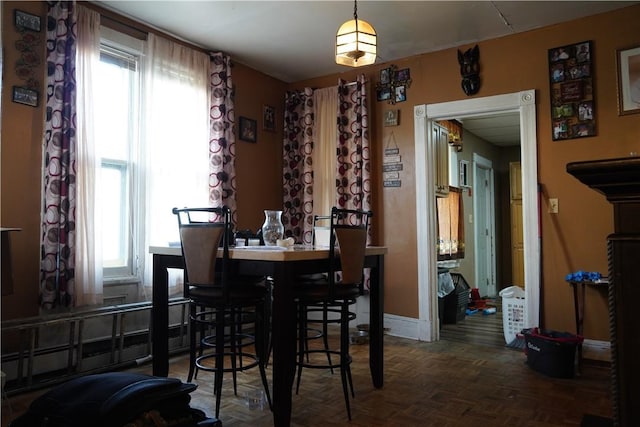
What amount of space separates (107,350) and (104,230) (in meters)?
0.88

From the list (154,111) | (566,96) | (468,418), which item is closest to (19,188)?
(154,111)

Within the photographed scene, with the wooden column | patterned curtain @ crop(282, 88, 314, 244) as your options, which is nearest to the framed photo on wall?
patterned curtain @ crop(282, 88, 314, 244)

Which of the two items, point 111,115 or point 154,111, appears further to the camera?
point 154,111

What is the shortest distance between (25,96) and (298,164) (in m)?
2.68

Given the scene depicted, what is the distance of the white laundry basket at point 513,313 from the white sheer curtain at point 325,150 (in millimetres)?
1920

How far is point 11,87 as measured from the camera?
2854 millimetres

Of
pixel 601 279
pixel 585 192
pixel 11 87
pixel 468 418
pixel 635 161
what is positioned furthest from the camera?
pixel 585 192

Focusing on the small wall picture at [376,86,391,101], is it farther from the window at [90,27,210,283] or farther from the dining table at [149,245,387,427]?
the dining table at [149,245,387,427]

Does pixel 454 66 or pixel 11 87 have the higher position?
pixel 454 66

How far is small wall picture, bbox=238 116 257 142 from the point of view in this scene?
4580 mm

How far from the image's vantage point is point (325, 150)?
4.77 meters

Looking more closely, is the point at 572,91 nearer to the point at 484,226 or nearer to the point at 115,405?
the point at 115,405

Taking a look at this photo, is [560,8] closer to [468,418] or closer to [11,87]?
[468,418]

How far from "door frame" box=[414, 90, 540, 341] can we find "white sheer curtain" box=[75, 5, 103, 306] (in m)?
2.72
